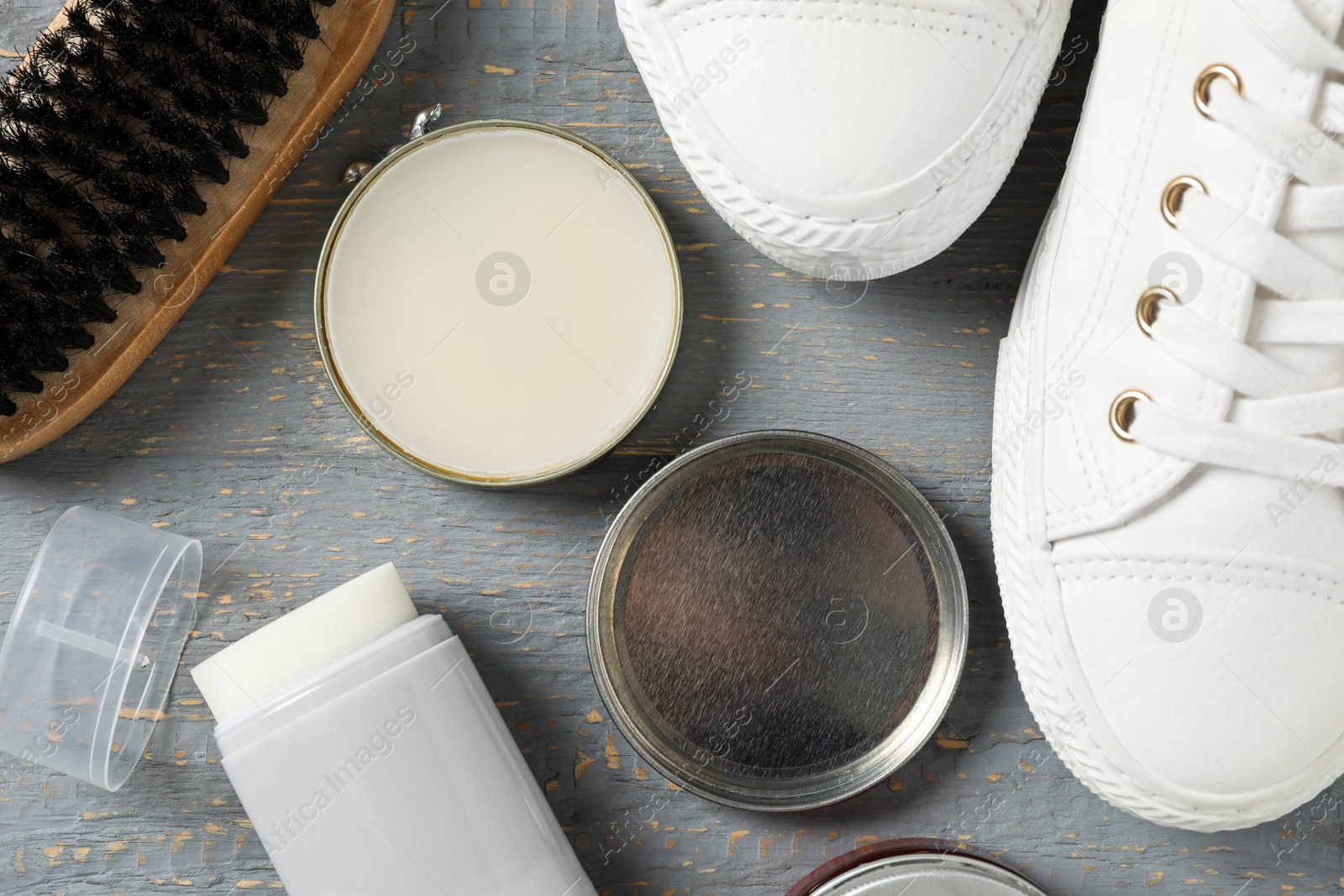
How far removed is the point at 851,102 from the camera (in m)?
0.40

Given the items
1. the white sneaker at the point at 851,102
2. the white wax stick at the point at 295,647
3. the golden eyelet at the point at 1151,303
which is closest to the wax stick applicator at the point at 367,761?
the white wax stick at the point at 295,647

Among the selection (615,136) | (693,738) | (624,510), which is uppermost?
(615,136)

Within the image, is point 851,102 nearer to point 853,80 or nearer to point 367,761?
point 853,80

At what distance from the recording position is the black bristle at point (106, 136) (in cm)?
44

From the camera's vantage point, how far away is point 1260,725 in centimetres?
41

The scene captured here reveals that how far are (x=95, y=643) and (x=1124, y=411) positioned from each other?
583 millimetres

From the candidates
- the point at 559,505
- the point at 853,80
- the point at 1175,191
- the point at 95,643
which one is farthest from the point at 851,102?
the point at 95,643

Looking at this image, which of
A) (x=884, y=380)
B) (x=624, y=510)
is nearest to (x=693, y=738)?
(x=624, y=510)

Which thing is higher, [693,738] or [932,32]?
[932,32]

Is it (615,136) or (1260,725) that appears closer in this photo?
(1260,725)

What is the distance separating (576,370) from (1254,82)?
0.36 meters

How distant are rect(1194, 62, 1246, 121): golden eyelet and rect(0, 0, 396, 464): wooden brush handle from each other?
436mm

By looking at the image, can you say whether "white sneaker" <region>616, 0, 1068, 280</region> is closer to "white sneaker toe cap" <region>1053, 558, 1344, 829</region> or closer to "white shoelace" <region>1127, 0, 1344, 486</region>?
"white shoelace" <region>1127, 0, 1344, 486</region>

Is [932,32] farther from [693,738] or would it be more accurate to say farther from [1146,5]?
[693,738]
